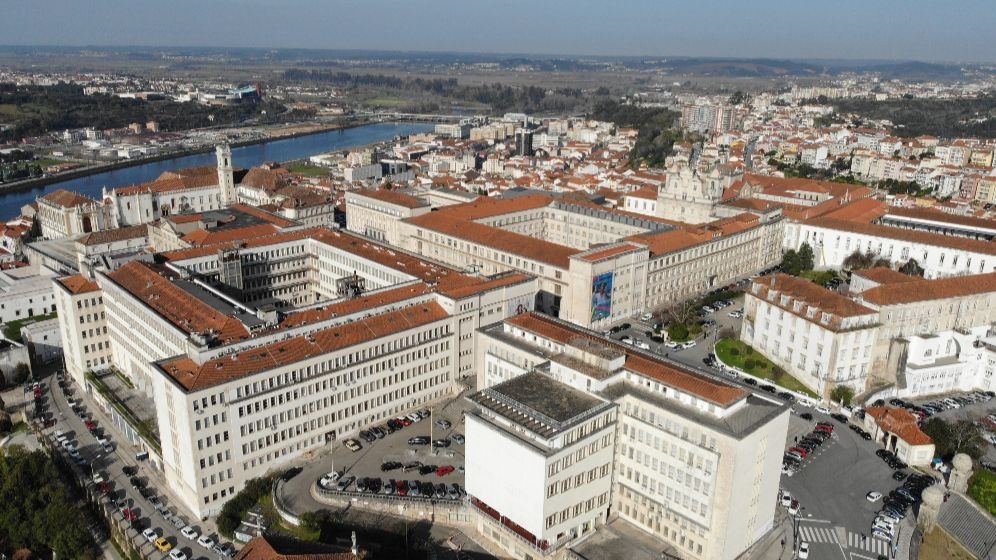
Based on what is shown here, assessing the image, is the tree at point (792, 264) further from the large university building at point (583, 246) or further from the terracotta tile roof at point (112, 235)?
the terracotta tile roof at point (112, 235)

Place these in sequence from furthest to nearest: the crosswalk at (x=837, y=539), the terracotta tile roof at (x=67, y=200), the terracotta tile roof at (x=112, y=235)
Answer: the terracotta tile roof at (x=67, y=200) < the terracotta tile roof at (x=112, y=235) < the crosswalk at (x=837, y=539)

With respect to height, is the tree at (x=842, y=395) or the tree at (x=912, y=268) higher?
the tree at (x=912, y=268)

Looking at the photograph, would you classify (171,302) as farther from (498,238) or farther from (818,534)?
(818,534)

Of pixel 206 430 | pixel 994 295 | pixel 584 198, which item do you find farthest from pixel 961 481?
pixel 584 198

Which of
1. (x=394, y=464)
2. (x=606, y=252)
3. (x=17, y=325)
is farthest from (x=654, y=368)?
(x=17, y=325)

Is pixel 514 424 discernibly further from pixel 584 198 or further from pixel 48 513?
pixel 584 198

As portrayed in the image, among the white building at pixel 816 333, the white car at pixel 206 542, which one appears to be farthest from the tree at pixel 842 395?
the white car at pixel 206 542
